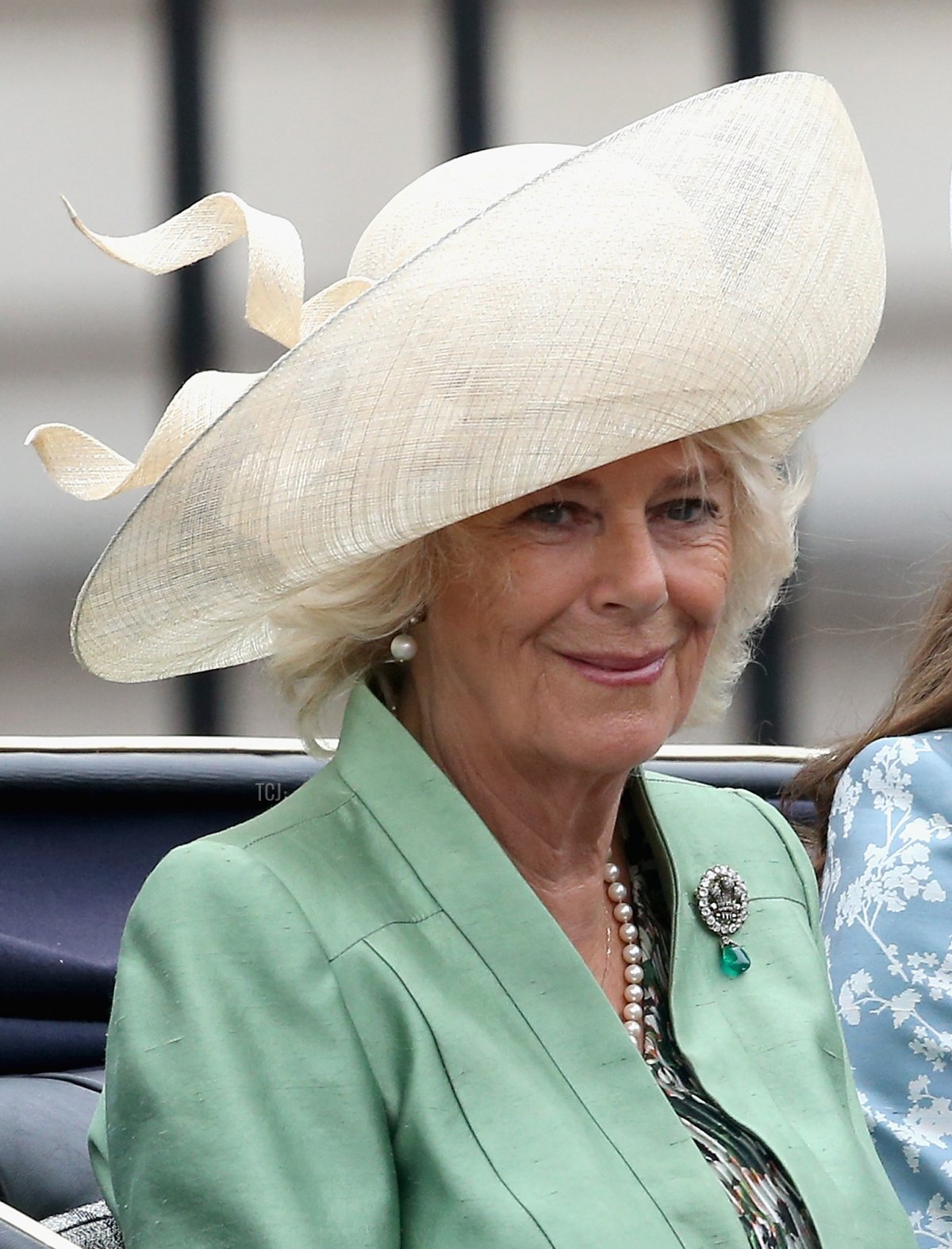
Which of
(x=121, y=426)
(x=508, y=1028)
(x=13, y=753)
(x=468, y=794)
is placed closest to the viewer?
(x=508, y=1028)

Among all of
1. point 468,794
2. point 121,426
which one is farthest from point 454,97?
point 468,794

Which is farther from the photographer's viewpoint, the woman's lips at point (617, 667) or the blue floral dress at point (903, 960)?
the blue floral dress at point (903, 960)

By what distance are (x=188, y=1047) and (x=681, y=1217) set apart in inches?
14.7

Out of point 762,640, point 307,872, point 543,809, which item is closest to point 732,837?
point 543,809

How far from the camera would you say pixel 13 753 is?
233 cm

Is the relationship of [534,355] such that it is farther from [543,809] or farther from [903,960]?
[903,960]

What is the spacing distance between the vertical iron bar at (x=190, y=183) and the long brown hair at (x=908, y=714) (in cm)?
151

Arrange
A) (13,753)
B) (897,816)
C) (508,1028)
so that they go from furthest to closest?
1. (13,753)
2. (897,816)
3. (508,1028)

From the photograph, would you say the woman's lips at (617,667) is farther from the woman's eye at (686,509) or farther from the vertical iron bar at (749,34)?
Answer: the vertical iron bar at (749,34)

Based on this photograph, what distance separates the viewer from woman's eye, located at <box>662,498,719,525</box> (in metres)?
1.36

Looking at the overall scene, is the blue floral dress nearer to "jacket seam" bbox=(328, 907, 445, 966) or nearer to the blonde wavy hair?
the blonde wavy hair

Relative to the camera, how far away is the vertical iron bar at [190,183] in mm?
3549

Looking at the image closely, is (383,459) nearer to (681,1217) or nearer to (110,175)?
(681,1217)

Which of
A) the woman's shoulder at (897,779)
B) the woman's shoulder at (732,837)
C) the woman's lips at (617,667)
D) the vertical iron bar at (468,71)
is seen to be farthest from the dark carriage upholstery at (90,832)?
the vertical iron bar at (468,71)
